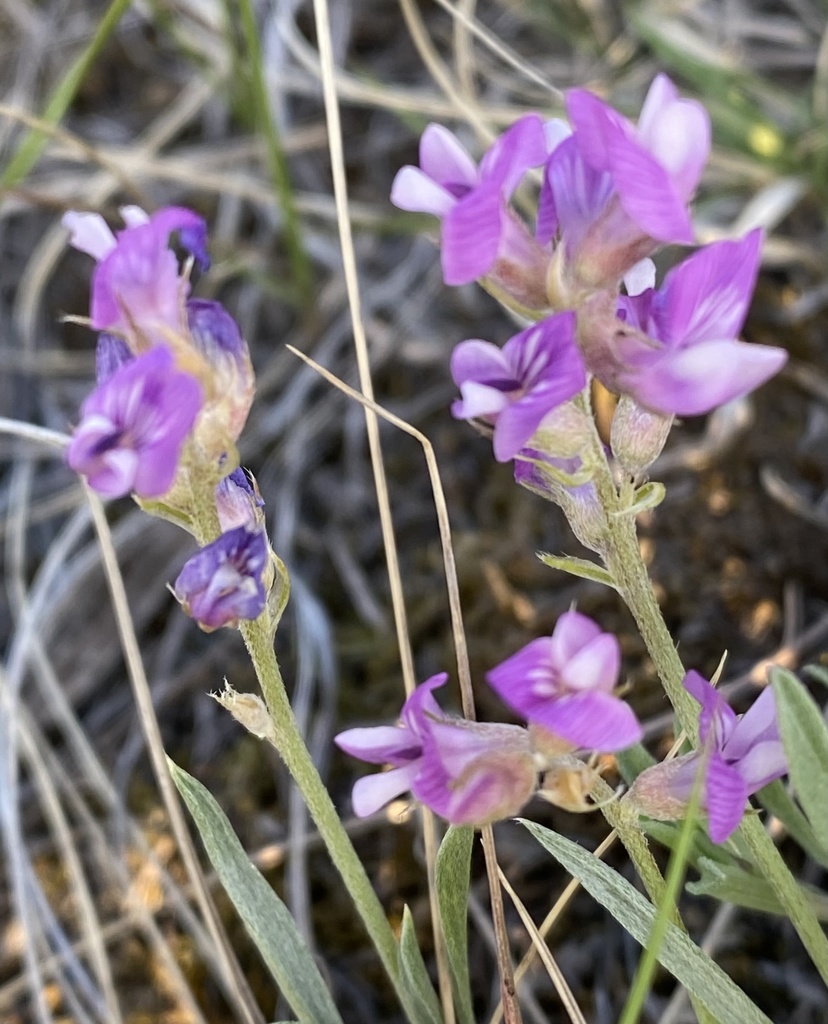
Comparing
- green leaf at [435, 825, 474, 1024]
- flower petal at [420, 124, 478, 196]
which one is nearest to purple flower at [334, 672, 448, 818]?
green leaf at [435, 825, 474, 1024]

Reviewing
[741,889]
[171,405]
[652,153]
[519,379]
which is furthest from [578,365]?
[741,889]

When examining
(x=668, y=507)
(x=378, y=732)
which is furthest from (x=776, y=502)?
(x=378, y=732)

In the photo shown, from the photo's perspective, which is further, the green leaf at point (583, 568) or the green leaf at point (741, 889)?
the green leaf at point (741, 889)

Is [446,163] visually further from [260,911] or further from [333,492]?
[333,492]

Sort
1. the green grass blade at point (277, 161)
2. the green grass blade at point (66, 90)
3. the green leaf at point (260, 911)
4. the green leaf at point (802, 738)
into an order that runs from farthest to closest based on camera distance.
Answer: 1. the green grass blade at point (277, 161)
2. the green grass blade at point (66, 90)
3. the green leaf at point (260, 911)
4. the green leaf at point (802, 738)

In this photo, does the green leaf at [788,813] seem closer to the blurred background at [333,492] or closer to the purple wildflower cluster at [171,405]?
the blurred background at [333,492]

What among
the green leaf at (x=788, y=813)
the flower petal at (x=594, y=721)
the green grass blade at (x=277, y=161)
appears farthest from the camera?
the green grass blade at (x=277, y=161)

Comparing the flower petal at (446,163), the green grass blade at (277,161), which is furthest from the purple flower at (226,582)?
the green grass blade at (277,161)
